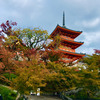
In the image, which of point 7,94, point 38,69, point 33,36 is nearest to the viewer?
point 38,69

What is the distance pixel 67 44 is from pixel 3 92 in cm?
1653

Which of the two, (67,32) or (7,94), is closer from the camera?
(7,94)

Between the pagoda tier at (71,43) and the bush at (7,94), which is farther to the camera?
the pagoda tier at (71,43)

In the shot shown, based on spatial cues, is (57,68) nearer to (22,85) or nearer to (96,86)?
(96,86)

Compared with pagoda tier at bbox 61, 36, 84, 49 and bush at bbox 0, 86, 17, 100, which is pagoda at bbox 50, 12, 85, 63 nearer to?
pagoda tier at bbox 61, 36, 84, 49

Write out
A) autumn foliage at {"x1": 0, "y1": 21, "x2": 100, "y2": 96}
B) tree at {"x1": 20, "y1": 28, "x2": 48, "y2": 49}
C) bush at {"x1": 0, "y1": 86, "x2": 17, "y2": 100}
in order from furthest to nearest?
tree at {"x1": 20, "y1": 28, "x2": 48, "y2": 49} → bush at {"x1": 0, "y1": 86, "x2": 17, "y2": 100} → autumn foliage at {"x1": 0, "y1": 21, "x2": 100, "y2": 96}

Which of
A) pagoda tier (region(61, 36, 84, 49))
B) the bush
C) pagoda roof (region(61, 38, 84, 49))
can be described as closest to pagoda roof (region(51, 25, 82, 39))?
pagoda tier (region(61, 36, 84, 49))

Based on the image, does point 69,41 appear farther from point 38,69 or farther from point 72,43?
point 38,69

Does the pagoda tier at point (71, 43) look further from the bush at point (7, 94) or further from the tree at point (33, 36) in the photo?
the bush at point (7, 94)

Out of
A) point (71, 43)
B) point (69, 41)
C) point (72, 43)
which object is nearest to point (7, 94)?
point (69, 41)

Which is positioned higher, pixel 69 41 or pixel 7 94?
pixel 69 41

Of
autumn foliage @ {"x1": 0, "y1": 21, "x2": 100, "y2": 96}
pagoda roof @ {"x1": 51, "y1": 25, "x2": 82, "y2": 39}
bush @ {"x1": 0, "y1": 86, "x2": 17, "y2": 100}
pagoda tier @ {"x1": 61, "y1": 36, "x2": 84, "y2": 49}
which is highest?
pagoda roof @ {"x1": 51, "y1": 25, "x2": 82, "y2": 39}

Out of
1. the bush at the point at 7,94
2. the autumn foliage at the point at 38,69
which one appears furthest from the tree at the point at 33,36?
the bush at the point at 7,94

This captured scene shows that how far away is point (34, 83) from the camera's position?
817cm
